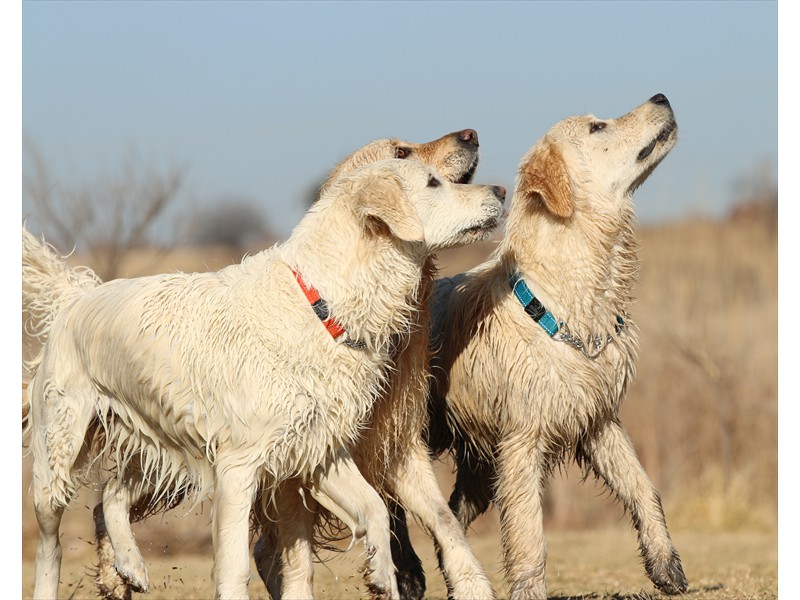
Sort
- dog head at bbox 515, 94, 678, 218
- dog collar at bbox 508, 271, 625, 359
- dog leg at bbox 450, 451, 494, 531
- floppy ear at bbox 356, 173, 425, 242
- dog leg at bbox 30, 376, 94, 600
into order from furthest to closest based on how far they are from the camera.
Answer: dog leg at bbox 450, 451, 494, 531 < dog head at bbox 515, 94, 678, 218 < dog collar at bbox 508, 271, 625, 359 < dog leg at bbox 30, 376, 94, 600 < floppy ear at bbox 356, 173, 425, 242

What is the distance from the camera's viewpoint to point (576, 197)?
674cm

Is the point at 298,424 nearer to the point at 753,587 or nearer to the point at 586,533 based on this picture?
the point at 753,587

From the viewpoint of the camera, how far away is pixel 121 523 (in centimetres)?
698

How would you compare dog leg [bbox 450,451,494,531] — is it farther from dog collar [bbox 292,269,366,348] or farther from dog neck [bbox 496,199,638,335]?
dog collar [bbox 292,269,366,348]

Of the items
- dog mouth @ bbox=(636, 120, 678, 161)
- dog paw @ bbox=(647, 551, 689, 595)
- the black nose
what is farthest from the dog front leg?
the black nose

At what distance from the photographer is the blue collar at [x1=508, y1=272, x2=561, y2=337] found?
663 cm

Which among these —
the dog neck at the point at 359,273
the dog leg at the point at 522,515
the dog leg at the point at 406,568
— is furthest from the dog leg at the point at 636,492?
the dog neck at the point at 359,273

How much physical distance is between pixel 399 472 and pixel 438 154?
76.2 inches

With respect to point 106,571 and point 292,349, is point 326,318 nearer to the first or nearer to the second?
point 292,349

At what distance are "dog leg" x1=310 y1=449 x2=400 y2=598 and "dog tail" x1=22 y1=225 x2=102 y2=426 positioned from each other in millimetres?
2123

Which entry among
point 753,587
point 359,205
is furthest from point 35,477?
point 753,587

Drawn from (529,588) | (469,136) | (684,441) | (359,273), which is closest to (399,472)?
(529,588)

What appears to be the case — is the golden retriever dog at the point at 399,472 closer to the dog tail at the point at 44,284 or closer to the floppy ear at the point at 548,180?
the floppy ear at the point at 548,180

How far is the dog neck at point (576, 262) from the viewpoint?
667cm
